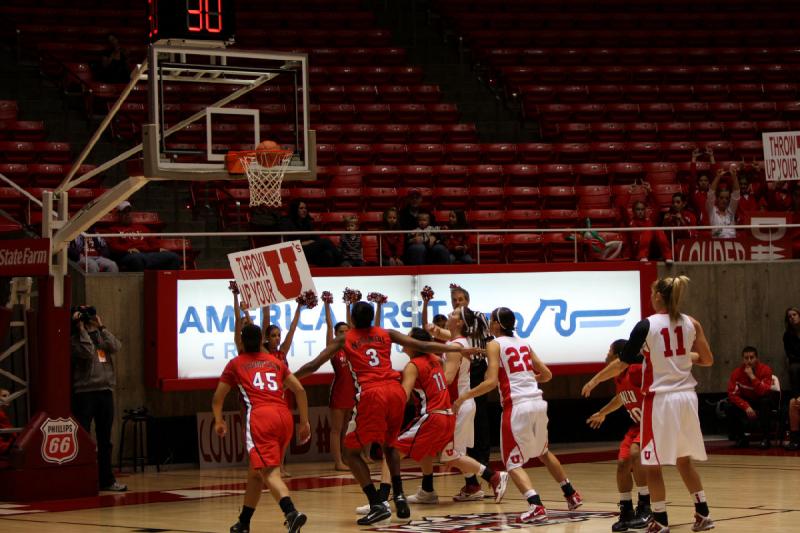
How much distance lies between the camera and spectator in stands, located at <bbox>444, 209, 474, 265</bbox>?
1705cm

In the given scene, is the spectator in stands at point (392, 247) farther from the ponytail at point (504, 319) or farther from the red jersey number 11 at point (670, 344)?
the red jersey number 11 at point (670, 344)

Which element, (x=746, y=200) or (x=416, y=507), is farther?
(x=746, y=200)

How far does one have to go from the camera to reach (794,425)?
16422mm

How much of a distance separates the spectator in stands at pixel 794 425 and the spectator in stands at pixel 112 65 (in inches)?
431

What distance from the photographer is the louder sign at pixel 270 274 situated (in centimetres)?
1436

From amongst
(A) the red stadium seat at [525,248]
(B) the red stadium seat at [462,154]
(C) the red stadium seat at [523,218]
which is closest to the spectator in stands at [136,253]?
(A) the red stadium seat at [525,248]

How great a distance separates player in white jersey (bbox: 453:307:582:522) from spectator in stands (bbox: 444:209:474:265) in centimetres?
626

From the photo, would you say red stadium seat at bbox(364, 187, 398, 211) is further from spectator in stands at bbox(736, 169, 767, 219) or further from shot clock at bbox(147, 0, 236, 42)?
shot clock at bbox(147, 0, 236, 42)

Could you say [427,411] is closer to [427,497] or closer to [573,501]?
[427,497]

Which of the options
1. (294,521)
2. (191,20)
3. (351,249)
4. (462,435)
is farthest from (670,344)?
(351,249)

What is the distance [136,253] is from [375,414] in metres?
6.24

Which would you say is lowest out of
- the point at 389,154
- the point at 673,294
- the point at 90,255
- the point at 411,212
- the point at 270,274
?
the point at 673,294

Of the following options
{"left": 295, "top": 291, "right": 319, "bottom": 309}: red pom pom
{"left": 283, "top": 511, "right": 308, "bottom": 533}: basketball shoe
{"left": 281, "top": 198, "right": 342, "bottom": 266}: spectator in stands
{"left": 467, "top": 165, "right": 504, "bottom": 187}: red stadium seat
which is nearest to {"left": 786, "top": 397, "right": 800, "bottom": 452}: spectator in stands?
{"left": 467, "top": 165, "right": 504, "bottom": 187}: red stadium seat

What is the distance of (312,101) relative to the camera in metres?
21.6
